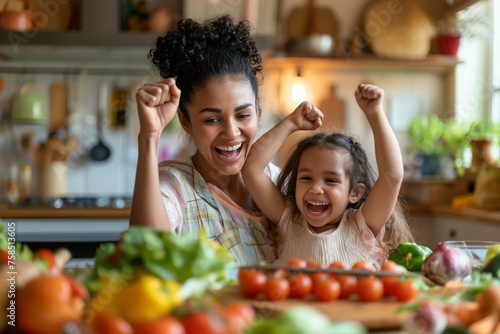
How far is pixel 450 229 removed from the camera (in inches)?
127

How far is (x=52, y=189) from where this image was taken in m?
3.73

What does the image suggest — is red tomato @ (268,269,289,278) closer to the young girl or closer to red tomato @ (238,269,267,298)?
red tomato @ (238,269,267,298)

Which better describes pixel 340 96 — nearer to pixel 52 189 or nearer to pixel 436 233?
pixel 436 233

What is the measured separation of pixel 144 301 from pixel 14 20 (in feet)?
10.2

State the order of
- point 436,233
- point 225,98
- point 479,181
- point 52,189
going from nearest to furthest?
point 225,98
point 479,181
point 436,233
point 52,189

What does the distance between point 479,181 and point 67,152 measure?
7.26 feet

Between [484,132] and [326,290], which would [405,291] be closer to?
[326,290]

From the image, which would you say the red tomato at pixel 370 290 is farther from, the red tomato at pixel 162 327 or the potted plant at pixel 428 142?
the potted plant at pixel 428 142

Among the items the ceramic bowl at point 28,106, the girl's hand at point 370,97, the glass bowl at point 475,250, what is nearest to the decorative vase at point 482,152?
the girl's hand at point 370,97

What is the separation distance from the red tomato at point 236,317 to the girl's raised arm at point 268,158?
899 millimetres

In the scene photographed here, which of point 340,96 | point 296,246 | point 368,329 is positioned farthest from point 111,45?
point 368,329

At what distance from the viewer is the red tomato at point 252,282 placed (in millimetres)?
944

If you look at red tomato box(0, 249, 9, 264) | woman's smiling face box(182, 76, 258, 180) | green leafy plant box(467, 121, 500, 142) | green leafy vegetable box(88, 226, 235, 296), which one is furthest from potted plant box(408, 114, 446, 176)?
red tomato box(0, 249, 9, 264)

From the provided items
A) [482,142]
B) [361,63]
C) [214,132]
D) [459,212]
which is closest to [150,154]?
[214,132]
